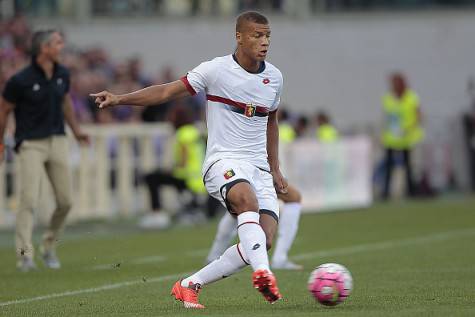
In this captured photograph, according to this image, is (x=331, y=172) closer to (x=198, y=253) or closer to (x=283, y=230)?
(x=198, y=253)

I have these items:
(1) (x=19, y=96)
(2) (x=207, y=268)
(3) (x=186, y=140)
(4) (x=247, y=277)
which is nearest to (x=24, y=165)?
(1) (x=19, y=96)

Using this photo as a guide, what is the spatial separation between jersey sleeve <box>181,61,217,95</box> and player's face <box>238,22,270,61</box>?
0.26m

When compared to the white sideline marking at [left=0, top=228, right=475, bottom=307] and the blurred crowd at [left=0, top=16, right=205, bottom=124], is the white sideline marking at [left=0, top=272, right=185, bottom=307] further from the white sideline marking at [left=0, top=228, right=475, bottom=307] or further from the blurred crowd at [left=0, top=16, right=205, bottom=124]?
the blurred crowd at [left=0, top=16, right=205, bottom=124]

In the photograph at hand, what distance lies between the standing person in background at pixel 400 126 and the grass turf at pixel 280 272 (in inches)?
150

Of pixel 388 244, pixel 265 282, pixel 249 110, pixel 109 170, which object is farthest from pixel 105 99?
pixel 109 170

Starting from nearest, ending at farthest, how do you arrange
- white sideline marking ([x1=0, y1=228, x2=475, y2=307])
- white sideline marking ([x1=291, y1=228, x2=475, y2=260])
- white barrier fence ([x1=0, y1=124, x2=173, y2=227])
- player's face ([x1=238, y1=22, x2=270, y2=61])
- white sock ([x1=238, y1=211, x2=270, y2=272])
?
1. white sock ([x1=238, y1=211, x2=270, y2=272])
2. player's face ([x1=238, y1=22, x2=270, y2=61])
3. white sideline marking ([x1=0, y1=228, x2=475, y2=307])
4. white sideline marking ([x1=291, y1=228, x2=475, y2=260])
5. white barrier fence ([x1=0, y1=124, x2=173, y2=227])

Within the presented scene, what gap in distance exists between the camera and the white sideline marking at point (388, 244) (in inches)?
623

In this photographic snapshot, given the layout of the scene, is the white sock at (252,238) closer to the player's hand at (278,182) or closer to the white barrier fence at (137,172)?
the player's hand at (278,182)

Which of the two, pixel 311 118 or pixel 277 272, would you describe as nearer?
pixel 277 272

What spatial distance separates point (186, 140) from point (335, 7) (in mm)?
11635

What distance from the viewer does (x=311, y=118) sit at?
101 feet

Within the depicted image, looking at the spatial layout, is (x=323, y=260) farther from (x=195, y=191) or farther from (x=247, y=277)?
(x=195, y=191)

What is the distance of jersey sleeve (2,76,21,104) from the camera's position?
14.0m

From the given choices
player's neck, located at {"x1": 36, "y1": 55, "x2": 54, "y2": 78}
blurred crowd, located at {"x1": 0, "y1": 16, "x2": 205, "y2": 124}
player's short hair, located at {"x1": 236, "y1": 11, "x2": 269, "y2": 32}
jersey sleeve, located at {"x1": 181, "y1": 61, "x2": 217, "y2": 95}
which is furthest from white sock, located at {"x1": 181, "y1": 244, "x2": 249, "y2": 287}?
blurred crowd, located at {"x1": 0, "y1": 16, "x2": 205, "y2": 124}
